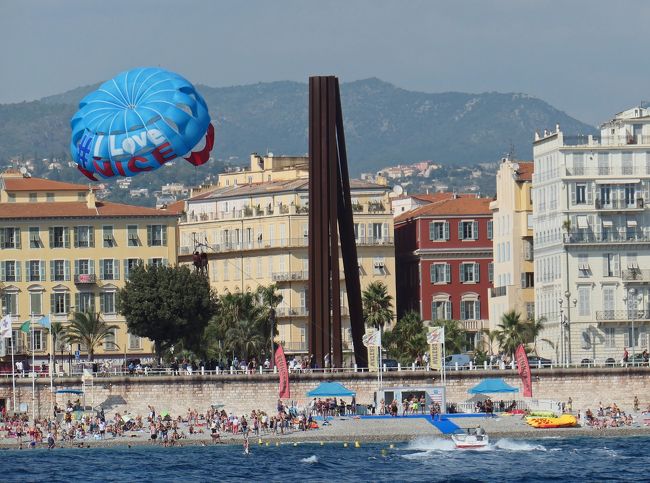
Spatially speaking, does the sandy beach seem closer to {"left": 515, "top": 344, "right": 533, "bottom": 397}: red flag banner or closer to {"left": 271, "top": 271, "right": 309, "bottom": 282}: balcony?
{"left": 515, "top": 344, "right": 533, "bottom": 397}: red flag banner

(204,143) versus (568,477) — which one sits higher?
(204,143)

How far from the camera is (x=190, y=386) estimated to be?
109 meters

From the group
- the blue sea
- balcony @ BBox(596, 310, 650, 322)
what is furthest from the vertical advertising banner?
balcony @ BBox(596, 310, 650, 322)

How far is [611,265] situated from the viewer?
4941 inches

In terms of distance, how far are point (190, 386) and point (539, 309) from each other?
29.4 m

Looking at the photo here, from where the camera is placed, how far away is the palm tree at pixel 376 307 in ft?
435

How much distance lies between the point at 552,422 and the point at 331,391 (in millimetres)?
11544

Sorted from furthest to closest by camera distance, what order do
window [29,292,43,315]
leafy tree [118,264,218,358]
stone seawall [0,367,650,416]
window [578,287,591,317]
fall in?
window [29,292,43,315] → window [578,287,591,317] → leafy tree [118,264,218,358] → stone seawall [0,367,650,416]

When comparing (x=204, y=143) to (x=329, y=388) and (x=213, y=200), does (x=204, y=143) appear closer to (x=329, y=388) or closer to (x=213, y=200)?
(x=329, y=388)

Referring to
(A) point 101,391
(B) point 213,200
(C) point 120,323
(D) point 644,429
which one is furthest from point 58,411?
(B) point 213,200

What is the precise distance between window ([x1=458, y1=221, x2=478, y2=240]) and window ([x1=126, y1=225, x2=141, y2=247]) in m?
23.2

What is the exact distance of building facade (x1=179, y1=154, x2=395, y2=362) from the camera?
13750 cm

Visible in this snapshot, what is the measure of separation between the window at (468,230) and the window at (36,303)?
1164 inches

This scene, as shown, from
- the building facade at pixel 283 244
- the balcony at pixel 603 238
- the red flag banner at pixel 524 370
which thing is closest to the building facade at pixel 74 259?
the building facade at pixel 283 244
